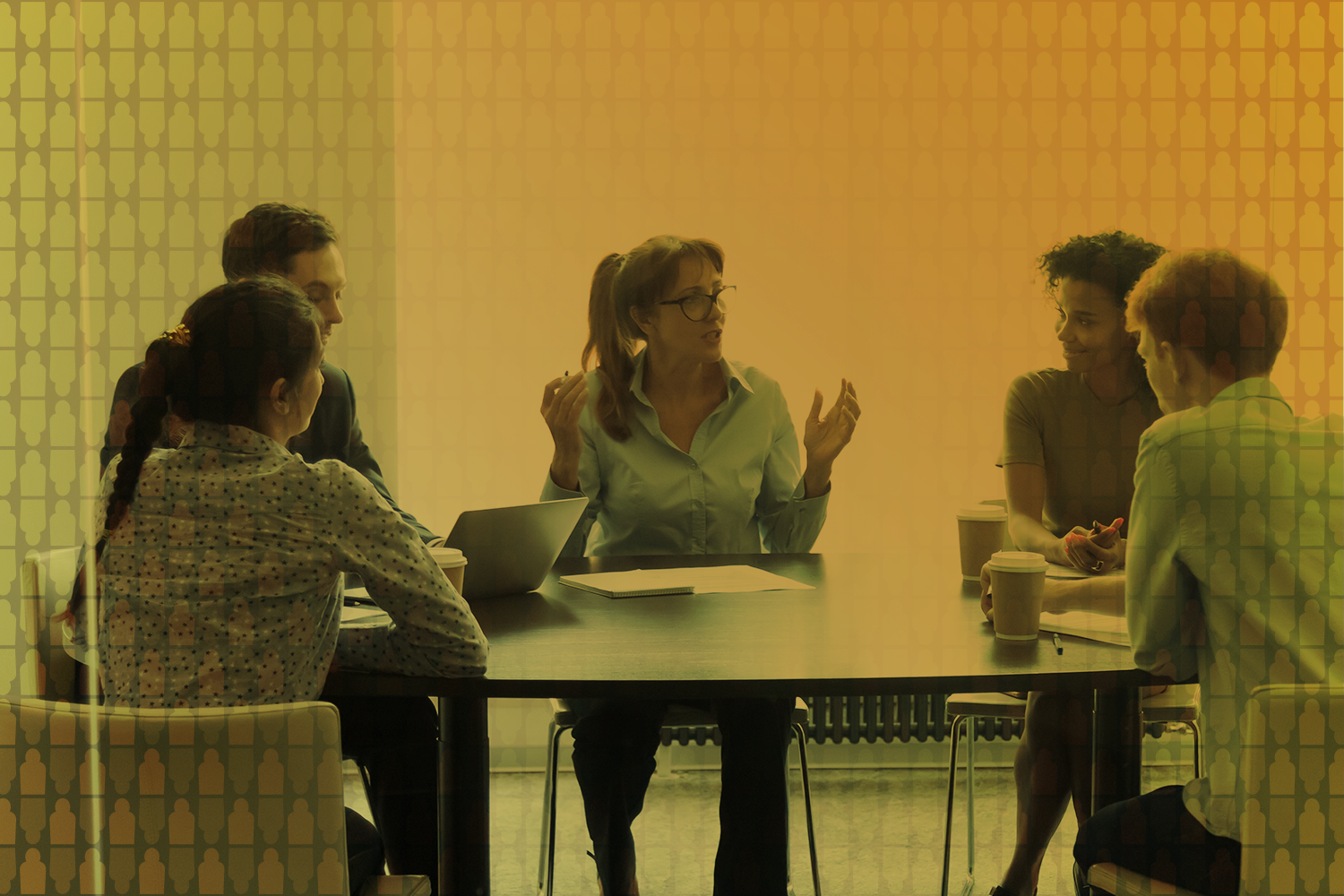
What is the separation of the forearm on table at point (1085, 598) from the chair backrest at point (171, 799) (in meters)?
0.89

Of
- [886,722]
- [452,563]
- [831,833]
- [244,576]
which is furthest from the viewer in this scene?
[886,722]

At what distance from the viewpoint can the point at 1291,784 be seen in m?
0.86

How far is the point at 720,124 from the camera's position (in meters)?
2.22

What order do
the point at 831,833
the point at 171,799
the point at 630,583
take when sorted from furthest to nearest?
the point at 831,833
the point at 630,583
the point at 171,799

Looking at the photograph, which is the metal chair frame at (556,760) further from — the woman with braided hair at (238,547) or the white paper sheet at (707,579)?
the woman with braided hair at (238,547)

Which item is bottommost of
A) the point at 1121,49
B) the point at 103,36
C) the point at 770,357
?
the point at 770,357

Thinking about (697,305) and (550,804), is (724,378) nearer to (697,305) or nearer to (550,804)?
(697,305)

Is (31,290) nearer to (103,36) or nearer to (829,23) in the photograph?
(103,36)

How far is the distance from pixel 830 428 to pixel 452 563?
2.90 ft

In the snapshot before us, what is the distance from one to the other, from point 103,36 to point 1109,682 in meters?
1.69

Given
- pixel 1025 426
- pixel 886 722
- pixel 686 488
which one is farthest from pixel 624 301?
pixel 886 722

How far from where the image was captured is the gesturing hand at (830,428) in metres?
1.86

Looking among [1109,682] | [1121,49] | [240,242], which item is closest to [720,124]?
[1121,49]

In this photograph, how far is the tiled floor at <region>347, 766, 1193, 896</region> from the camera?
2.08m
